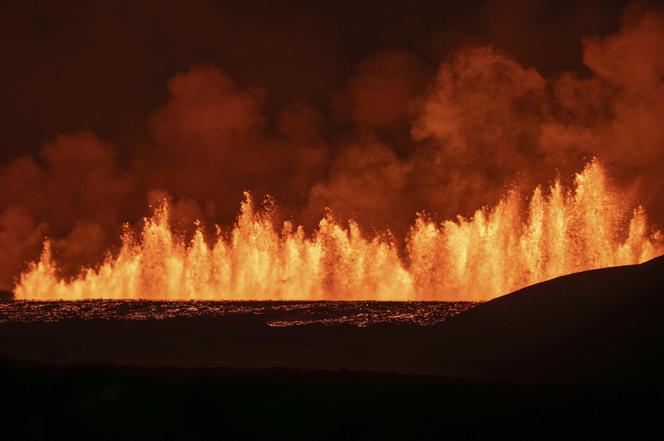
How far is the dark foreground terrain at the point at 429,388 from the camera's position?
2506 cm

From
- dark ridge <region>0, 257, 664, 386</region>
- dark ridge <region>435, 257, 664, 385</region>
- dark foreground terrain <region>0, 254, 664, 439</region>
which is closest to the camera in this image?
dark foreground terrain <region>0, 254, 664, 439</region>

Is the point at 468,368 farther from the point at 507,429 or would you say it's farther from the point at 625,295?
the point at 507,429

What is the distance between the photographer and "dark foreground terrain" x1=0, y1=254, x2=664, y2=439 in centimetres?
2506

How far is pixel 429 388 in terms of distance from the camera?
28562 millimetres

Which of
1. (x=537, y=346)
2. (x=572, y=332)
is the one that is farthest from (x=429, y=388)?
(x=572, y=332)

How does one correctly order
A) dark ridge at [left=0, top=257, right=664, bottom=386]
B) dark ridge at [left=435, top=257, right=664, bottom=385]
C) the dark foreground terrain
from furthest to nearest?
dark ridge at [left=0, top=257, right=664, bottom=386] < dark ridge at [left=435, top=257, right=664, bottom=385] < the dark foreground terrain

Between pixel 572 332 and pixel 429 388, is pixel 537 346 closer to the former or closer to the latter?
pixel 572 332

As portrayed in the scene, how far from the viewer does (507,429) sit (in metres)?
24.6

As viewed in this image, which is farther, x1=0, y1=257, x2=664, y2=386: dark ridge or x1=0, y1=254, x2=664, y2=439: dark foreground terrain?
x1=0, y1=257, x2=664, y2=386: dark ridge

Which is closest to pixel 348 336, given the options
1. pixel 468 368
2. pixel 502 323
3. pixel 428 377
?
pixel 502 323

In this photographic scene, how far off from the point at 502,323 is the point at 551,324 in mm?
3469

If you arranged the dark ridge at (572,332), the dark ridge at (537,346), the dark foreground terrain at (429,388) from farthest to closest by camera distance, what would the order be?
the dark ridge at (537,346) < the dark ridge at (572,332) < the dark foreground terrain at (429,388)

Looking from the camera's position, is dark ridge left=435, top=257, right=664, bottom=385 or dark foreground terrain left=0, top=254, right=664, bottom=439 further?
dark ridge left=435, top=257, right=664, bottom=385

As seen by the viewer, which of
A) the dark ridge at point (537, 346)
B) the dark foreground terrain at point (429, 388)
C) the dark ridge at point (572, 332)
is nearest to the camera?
the dark foreground terrain at point (429, 388)
